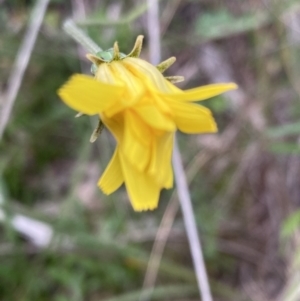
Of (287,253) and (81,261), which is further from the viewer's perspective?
(287,253)

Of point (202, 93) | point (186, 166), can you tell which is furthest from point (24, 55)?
point (202, 93)

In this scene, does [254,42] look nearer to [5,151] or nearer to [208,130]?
[5,151]

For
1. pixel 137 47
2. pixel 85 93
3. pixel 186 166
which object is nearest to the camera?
pixel 85 93

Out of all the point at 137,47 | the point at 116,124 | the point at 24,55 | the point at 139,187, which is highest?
the point at 24,55

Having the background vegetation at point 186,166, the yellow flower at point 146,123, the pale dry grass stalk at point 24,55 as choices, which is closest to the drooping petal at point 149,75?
the yellow flower at point 146,123

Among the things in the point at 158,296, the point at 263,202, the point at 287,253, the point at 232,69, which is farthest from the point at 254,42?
the point at 158,296

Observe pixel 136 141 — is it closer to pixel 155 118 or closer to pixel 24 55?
pixel 155 118

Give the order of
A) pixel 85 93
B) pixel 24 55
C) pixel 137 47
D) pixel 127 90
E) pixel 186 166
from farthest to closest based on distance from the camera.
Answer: pixel 186 166 → pixel 24 55 → pixel 137 47 → pixel 127 90 → pixel 85 93

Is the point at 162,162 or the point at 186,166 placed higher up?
the point at 186,166
